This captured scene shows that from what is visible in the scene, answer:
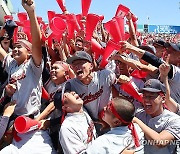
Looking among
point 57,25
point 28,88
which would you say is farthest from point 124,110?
point 57,25

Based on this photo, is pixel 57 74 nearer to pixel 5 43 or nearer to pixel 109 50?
pixel 109 50

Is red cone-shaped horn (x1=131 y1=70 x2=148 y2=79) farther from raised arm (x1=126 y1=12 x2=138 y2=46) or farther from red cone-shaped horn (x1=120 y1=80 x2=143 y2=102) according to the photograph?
raised arm (x1=126 y1=12 x2=138 y2=46)

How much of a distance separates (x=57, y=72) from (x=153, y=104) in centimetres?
101

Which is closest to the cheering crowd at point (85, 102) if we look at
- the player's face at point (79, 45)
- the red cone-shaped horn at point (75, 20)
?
the player's face at point (79, 45)

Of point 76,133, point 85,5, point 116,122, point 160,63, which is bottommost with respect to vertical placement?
point 76,133

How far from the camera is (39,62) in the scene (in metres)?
2.75

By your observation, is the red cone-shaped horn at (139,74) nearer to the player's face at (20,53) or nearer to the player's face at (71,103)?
the player's face at (71,103)

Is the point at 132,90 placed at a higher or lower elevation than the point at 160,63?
lower

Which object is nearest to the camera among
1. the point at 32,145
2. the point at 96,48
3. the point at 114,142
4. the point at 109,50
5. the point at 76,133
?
the point at 114,142

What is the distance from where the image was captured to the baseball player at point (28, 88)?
8.74 feet

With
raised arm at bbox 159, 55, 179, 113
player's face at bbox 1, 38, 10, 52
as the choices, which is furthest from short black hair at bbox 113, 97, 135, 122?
player's face at bbox 1, 38, 10, 52

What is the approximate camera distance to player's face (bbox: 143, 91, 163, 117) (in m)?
2.74

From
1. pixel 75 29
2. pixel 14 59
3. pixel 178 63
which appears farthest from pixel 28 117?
pixel 178 63

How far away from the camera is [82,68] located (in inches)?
108
